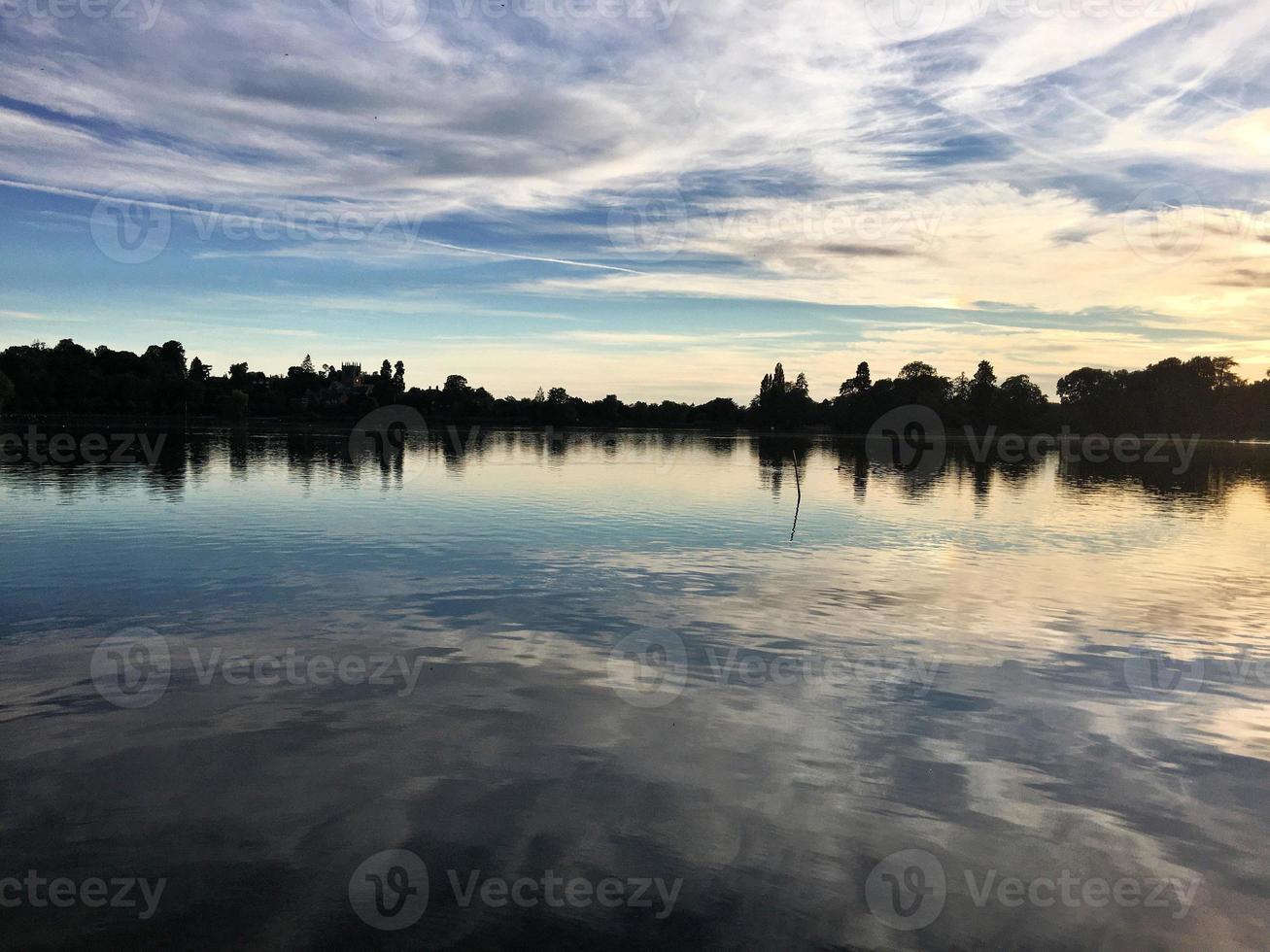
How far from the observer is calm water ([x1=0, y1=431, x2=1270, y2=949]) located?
1058 centimetres

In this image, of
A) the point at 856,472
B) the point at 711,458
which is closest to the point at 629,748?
the point at 856,472

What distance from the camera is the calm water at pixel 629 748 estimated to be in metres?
10.6

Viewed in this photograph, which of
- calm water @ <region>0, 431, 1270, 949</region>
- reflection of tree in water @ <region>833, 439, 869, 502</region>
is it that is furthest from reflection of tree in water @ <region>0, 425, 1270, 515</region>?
calm water @ <region>0, 431, 1270, 949</region>

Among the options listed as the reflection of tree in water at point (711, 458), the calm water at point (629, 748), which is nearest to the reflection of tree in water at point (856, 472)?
the reflection of tree in water at point (711, 458)

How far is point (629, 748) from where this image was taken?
1540cm

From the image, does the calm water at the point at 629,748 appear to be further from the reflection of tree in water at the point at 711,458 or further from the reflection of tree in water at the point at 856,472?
the reflection of tree in water at the point at 856,472

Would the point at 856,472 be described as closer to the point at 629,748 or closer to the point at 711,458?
the point at 711,458

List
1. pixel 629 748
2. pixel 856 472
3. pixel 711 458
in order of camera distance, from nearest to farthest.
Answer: pixel 629 748 < pixel 856 472 < pixel 711 458

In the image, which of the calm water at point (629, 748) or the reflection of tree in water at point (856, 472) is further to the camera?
the reflection of tree in water at point (856, 472)

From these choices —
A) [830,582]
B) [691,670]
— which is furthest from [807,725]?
[830,582]

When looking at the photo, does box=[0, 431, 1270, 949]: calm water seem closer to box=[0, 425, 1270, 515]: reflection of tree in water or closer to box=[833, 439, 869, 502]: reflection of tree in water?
box=[0, 425, 1270, 515]: reflection of tree in water

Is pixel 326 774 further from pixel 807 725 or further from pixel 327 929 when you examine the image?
pixel 807 725

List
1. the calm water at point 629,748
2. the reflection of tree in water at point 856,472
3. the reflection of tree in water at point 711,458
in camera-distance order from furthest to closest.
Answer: the reflection of tree in water at point 856,472, the reflection of tree in water at point 711,458, the calm water at point 629,748

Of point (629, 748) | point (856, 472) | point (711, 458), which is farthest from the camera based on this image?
point (711, 458)
